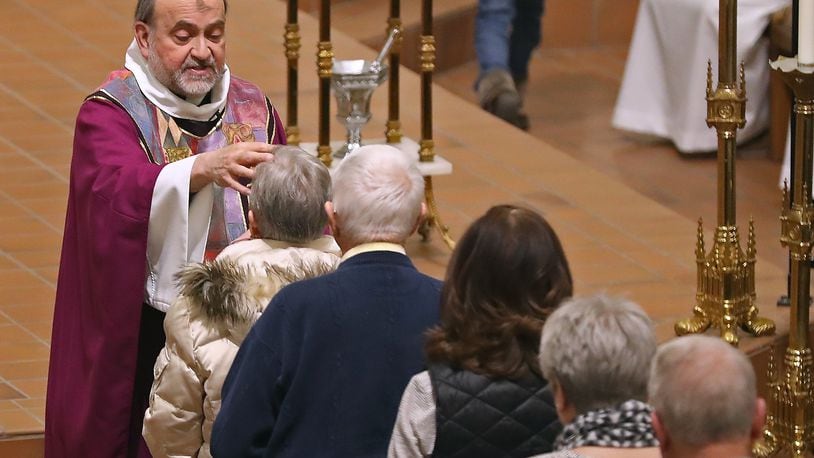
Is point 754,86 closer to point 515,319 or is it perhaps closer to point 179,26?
point 179,26

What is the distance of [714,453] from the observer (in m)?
2.53

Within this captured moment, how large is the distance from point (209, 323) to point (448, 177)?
3.18 metres

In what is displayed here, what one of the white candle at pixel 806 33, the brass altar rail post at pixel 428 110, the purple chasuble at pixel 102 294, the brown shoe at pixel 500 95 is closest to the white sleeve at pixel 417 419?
the purple chasuble at pixel 102 294

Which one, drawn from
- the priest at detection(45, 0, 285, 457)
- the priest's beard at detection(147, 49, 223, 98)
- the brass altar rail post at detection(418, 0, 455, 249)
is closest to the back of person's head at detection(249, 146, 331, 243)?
the priest at detection(45, 0, 285, 457)

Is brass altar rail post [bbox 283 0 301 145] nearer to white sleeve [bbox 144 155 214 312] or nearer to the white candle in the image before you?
white sleeve [bbox 144 155 214 312]

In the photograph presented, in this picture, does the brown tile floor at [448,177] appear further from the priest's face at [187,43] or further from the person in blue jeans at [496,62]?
the priest's face at [187,43]

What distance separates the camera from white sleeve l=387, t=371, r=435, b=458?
2936mm

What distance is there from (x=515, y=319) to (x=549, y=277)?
0.09m

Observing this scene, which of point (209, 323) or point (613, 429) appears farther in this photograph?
point (209, 323)

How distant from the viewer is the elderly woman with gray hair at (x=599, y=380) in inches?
104

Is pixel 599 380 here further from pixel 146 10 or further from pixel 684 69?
pixel 684 69

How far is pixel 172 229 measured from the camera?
397cm

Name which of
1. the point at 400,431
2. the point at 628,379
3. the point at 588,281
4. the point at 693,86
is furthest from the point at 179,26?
the point at 693,86

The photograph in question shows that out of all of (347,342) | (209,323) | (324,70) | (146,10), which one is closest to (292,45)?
(324,70)
